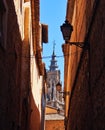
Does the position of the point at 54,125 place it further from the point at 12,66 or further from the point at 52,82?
the point at 52,82

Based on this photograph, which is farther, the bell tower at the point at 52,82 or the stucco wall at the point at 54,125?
the bell tower at the point at 52,82

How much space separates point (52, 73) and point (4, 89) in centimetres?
10829

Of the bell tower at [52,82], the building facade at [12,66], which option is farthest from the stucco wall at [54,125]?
the bell tower at [52,82]

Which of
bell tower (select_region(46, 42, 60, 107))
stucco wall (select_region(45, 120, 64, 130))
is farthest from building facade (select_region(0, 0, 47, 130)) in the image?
bell tower (select_region(46, 42, 60, 107))

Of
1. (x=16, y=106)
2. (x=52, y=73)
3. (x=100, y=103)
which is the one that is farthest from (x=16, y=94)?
(x=52, y=73)

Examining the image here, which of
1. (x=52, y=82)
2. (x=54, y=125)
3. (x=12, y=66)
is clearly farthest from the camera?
(x=52, y=82)

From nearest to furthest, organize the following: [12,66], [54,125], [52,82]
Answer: [12,66] < [54,125] < [52,82]

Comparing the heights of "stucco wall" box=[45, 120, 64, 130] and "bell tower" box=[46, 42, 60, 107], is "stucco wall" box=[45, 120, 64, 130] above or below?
below

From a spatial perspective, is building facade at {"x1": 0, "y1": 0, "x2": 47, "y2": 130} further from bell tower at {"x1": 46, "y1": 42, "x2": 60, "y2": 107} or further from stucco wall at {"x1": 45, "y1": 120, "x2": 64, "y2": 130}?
bell tower at {"x1": 46, "y1": 42, "x2": 60, "y2": 107}

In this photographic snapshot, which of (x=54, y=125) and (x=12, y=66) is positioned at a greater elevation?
(x=12, y=66)

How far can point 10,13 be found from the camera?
40.9 ft

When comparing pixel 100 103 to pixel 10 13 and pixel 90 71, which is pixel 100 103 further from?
pixel 10 13

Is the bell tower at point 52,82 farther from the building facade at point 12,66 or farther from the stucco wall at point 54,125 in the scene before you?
the building facade at point 12,66

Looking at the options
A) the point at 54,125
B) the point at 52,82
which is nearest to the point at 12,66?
the point at 54,125
